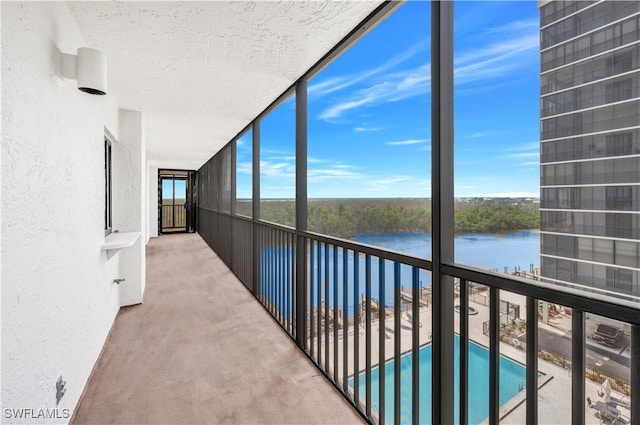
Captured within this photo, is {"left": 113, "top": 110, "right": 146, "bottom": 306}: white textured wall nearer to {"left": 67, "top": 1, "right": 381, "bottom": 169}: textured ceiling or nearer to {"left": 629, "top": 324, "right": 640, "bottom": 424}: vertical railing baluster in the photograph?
{"left": 67, "top": 1, "right": 381, "bottom": 169}: textured ceiling

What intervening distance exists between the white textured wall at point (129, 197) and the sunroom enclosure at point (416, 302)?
65.8 inches

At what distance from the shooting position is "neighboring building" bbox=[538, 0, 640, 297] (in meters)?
0.79

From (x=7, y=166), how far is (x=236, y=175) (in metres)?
4.38

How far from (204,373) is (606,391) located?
216 cm

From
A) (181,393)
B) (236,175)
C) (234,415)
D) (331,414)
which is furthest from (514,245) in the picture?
(236,175)

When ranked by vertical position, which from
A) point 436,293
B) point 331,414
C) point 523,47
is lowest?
point 331,414

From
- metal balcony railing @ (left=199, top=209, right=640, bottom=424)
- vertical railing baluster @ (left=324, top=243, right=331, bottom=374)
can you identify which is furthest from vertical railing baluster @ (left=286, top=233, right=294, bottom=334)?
vertical railing baluster @ (left=324, top=243, right=331, bottom=374)

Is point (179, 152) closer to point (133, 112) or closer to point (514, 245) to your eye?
point (133, 112)

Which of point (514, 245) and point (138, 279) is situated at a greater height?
point (514, 245)

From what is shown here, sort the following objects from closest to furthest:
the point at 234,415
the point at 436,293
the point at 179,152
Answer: the point at 436,293
the point at 234,415
the point at 179,152

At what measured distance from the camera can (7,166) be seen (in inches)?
39.6

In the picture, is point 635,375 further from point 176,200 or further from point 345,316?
point 176,200

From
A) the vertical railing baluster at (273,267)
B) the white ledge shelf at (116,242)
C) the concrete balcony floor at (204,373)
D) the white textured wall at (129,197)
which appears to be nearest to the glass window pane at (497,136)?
the concrete balcony floor at (204,373)

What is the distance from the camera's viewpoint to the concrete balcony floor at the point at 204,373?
1.75 metres
